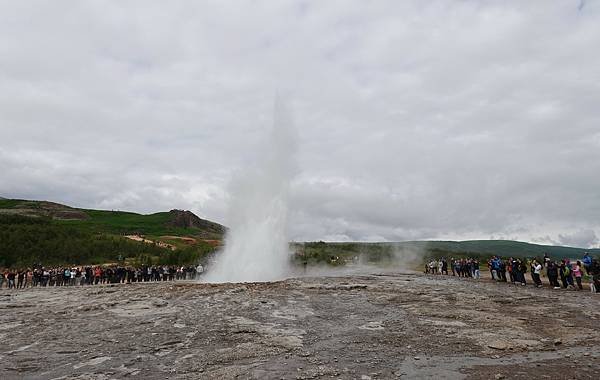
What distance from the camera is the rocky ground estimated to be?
8.23 meters

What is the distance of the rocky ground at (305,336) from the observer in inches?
324

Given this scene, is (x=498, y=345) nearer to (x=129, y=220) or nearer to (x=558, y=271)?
(x=558, y=271)

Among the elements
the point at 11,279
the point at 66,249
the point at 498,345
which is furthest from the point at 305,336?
the point at 66,249

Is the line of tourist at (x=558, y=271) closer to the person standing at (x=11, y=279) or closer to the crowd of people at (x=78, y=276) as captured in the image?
the crowd of people at (x=78, y=276)

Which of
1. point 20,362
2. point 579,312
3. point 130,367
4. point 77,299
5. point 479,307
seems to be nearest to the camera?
point 130,367

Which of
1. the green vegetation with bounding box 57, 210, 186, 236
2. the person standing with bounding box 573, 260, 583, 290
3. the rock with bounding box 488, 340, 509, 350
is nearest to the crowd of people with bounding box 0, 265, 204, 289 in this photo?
the person standing with bounding box 573, 260, 583, 290

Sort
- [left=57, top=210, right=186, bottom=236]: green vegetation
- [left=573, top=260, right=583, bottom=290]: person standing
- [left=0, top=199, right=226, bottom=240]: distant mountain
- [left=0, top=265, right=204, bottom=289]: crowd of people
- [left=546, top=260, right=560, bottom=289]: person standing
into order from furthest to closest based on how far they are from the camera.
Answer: [left=0, top=199, right=226, bottom=240]: distant mountain → [left=57, top=210, right=186, bottom=236]: green vegetation → [left=0, top=265, right=204, bottom=289]: crowd of people → [left=546, top=260, right=560, bottom=289]: person standing → [left=573, top=260, right=583, bottom=290]: person standing

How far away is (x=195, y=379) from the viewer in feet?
25.3

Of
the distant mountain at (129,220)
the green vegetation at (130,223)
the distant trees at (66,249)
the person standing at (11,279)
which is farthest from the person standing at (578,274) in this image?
the distant mountain at (129,220)

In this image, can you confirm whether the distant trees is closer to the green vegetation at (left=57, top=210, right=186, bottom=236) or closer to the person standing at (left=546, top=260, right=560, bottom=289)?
the green vegetation at (left=57, top=210, right=186, bottom=236)

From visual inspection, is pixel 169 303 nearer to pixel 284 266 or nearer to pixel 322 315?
pixel 322 315

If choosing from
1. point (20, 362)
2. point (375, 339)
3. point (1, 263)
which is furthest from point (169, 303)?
point (1, 263)

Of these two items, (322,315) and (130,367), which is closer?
(130,367)

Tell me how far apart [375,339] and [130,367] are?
211 inches
